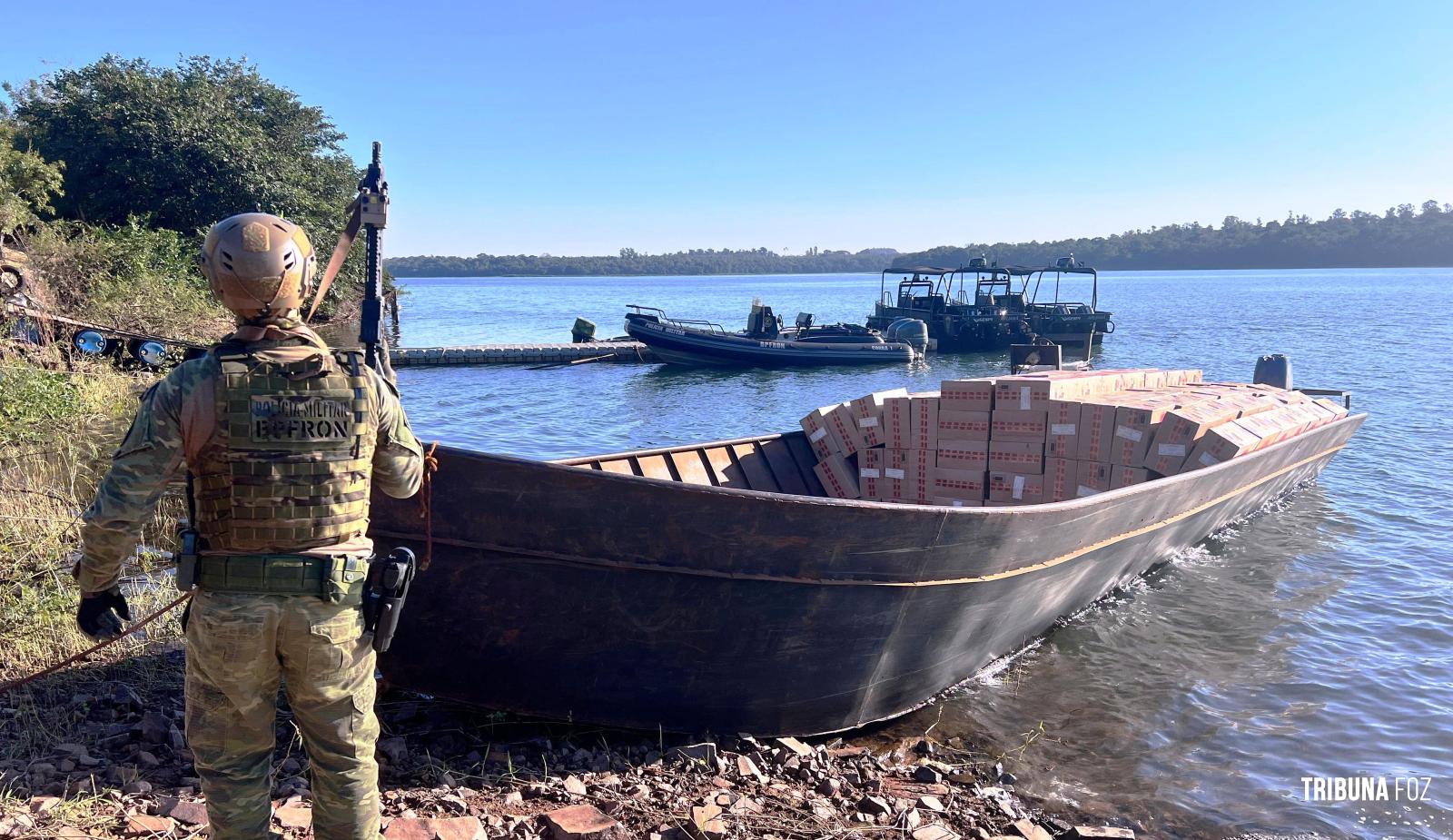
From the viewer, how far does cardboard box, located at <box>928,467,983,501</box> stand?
7.45 metres

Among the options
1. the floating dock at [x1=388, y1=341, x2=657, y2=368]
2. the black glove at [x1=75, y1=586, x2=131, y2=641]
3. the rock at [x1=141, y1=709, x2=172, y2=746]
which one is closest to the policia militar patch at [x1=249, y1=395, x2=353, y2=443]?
the black glove at [x1=75, y1=586, x2=131, y2=641]

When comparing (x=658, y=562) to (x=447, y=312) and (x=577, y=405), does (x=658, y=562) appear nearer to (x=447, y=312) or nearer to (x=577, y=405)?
(x=577, y=405)

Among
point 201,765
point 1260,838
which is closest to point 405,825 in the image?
point 201,765

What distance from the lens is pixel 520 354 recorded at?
3155 centimetres

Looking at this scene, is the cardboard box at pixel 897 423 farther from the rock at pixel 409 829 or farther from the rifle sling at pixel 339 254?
the rock at pixel 409 829

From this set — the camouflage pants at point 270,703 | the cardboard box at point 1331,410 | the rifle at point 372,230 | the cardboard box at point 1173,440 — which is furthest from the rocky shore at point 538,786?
the cardboard box at point 1331,410

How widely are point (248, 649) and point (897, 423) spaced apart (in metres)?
5.77

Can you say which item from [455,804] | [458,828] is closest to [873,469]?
[455,804]

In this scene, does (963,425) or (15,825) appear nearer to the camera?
(15,825)

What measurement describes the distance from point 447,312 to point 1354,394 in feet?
216

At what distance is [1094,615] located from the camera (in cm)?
704

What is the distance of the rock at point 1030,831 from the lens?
12.8 feet

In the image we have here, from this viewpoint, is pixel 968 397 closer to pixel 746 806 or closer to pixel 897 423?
pixel 897 423

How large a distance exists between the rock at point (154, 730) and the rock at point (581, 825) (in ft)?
5.67
